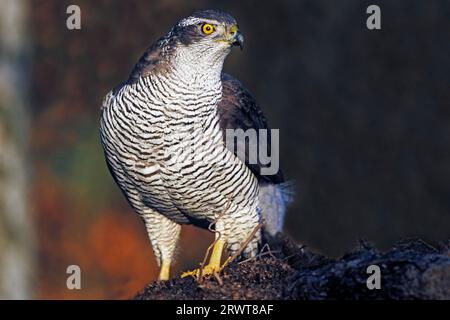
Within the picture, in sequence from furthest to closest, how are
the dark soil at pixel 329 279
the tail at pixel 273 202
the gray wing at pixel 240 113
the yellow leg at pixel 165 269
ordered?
the tail at pixel 273 202
the yellow leg at pixel 165 269
the gray wing at pixel 240 113
the dark soil at pixel 329 279

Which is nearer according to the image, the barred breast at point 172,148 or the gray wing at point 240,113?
the barred breast at point 172,148

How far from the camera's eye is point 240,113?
6.85 meters

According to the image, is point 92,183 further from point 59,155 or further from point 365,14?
point 365,14

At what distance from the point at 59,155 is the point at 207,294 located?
11069 mm

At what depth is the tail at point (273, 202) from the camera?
24.3 feet

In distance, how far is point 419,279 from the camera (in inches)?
183

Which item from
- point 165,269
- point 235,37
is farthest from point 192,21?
point 165,269

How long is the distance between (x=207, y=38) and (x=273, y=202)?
1915 mm

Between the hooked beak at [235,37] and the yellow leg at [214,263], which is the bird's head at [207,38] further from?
the yellow leg at [214,263]

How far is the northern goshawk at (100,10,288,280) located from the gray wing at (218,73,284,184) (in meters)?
0.01

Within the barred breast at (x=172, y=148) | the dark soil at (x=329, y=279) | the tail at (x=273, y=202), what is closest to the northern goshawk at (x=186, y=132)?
the barred breast at (x=172, y=148)

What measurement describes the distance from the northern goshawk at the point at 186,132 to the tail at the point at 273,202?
0.47m

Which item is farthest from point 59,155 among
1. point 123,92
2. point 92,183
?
point 123,92

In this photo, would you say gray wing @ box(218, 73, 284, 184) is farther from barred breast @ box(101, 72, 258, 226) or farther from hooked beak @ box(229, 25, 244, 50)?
hooked beak @ box(229, 25, 244, 50)
